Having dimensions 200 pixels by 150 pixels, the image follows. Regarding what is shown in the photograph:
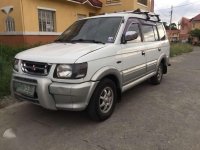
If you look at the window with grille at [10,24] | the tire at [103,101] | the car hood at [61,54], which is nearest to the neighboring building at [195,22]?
the window with grille at [10,24]

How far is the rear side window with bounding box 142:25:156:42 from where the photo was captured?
5.59 m

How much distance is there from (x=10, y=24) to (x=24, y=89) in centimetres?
1008

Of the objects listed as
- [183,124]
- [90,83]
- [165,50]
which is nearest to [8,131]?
[90,83]

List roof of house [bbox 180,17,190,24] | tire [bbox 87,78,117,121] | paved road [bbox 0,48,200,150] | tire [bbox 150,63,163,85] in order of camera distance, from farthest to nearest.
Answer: roof of house [bbox 180,17,190,24]
tire [bbox 150,63,163,85]
tire [bbox 87,78,117,121]
paved road [bbox 0,48,200,150]

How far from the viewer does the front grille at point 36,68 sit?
3671mm

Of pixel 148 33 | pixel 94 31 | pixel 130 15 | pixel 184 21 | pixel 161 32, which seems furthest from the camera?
pixel 184 21

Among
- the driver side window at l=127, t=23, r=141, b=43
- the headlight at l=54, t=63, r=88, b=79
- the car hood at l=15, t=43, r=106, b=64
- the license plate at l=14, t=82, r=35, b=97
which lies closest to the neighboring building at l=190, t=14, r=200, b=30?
the driver side window at l=127, t=23, r=141, b=43

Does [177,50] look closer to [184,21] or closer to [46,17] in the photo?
[46,17]

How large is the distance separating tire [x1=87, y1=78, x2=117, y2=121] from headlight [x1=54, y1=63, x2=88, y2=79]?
1.49 ft

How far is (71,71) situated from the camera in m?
3.55

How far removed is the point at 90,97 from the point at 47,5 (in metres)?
10.8

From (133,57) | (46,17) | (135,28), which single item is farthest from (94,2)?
(133,57)

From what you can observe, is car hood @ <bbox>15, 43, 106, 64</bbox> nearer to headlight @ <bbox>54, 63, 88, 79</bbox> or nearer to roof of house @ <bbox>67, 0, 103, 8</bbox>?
headlight @ <bbox>54, 63, 88, 79</bbox>

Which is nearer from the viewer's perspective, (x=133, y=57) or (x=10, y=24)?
(x=133, y=57)
